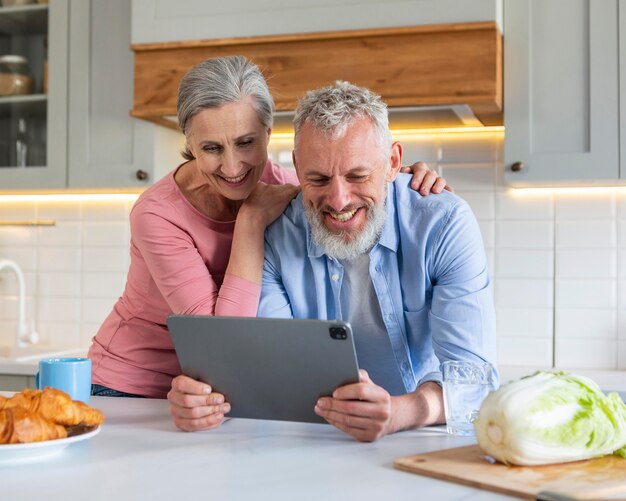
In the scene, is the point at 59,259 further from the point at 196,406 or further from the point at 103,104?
the point at 196,406

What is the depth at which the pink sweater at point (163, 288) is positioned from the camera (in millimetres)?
1874

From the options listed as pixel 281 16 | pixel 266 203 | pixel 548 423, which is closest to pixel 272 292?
pixel 266 203

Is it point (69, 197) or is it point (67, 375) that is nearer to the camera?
point (67, 375)

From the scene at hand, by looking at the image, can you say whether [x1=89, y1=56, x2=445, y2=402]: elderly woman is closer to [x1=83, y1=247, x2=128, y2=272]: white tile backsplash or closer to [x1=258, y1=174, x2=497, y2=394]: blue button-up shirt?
[x1=258, y1=174, x2=497, y2=394]: blue button-up shirt

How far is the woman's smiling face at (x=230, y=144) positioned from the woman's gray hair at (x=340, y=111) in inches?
4.5

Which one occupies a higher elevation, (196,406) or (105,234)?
(105,234)

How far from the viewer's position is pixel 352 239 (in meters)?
1.81

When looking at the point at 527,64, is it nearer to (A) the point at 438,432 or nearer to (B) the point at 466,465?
(A) the point at 438,432

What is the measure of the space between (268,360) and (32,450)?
15.6 inches

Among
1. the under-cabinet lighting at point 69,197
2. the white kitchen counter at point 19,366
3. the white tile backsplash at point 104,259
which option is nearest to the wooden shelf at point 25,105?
the under-cabinet lighting at point 69,197

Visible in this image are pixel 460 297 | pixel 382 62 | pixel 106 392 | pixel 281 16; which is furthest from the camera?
pixel 281 16

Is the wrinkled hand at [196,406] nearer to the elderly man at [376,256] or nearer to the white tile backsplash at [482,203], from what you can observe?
the elderly man at [376,256]

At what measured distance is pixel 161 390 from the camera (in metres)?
2.15

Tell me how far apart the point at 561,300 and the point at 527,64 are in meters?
0.86
